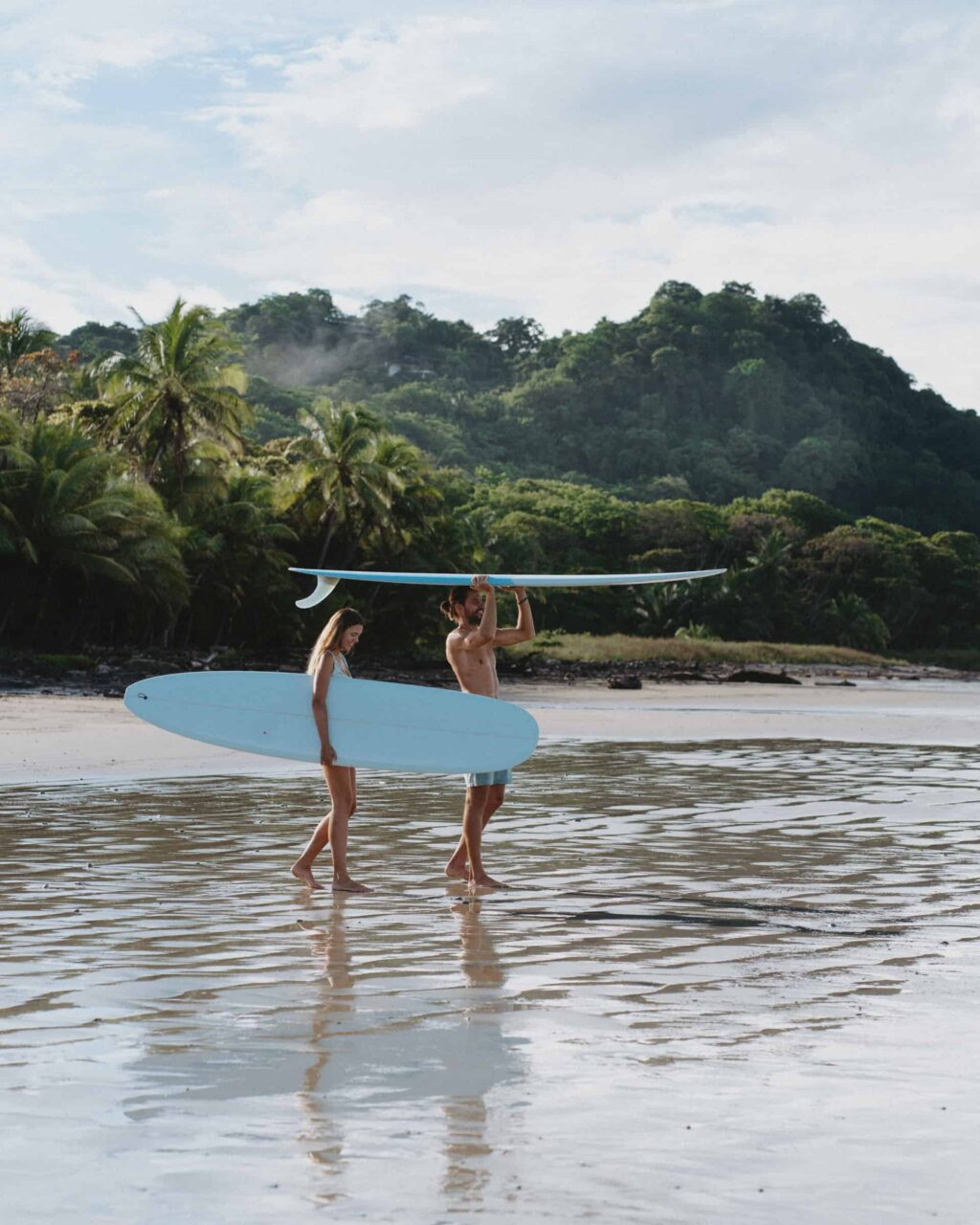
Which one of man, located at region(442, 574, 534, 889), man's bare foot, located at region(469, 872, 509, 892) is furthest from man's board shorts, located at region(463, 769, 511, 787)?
man's bare foot, located at region(469, 872, 509, 892)

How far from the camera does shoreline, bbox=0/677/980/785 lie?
14367 mm

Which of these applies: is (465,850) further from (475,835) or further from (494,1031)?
(494,1031)

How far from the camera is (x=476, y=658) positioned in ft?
25.8

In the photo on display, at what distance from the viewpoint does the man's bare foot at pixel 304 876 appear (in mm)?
7637

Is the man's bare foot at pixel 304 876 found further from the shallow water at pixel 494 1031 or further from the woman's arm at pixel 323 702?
the woman's arm at pixel 323 702

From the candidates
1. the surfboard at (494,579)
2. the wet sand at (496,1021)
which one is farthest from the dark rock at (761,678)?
the surfboard at (494,579)

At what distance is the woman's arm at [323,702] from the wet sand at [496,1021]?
0.74 metres

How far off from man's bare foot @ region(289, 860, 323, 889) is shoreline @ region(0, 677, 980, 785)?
5576 mm

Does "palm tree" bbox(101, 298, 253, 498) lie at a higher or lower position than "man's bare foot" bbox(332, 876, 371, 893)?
higher

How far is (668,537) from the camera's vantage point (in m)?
70.0

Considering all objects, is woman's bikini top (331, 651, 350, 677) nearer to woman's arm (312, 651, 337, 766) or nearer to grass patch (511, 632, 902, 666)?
woman's arm (312, 651, 337, 766)

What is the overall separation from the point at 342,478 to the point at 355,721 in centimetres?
3336

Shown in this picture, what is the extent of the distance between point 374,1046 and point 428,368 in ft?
403

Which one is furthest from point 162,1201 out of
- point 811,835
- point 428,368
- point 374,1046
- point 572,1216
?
point 428,368
